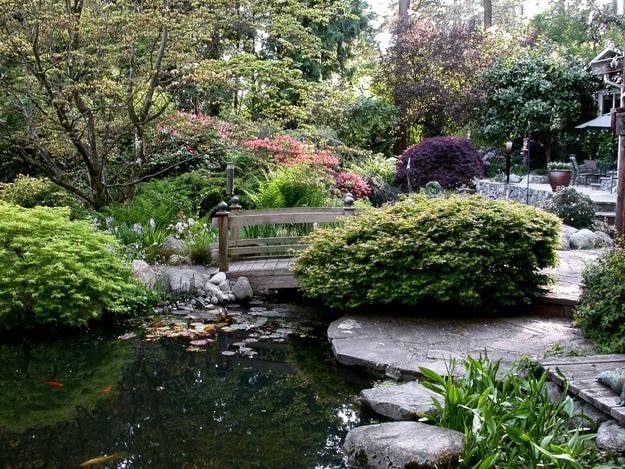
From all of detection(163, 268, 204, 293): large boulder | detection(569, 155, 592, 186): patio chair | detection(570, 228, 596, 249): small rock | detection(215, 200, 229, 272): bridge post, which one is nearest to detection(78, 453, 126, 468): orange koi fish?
detection(163, 268, 204, 293): large boulder

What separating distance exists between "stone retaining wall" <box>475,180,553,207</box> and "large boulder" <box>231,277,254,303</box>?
730 centimetres

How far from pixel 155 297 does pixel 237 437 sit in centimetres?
343

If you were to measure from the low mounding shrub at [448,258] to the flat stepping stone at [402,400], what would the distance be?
1733 millimetres

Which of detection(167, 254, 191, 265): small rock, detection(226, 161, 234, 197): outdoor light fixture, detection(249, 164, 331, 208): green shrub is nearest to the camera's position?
detection(167, 254, 191, 265): small rock

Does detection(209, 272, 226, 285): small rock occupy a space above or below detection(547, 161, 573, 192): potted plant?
below

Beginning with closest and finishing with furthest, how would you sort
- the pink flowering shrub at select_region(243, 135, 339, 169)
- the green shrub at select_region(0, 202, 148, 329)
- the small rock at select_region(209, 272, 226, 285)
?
the green shrub at select_region(0, 202, 148, 329)
the small rock at select_region(209, 272, 226, 285)
the pink flowering shrub at select_region(243, 135, 339, 169)

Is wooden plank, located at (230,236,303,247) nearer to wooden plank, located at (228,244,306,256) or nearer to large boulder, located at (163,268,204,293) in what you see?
wooden plank, located at (228,244,306,256)

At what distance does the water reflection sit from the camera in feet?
13.3

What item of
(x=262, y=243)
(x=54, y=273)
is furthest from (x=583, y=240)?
(x=54, y=273)

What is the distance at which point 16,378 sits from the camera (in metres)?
5.39

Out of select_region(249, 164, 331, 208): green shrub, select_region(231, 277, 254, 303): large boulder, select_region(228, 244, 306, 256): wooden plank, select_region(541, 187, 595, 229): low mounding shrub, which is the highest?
select_region(249, 164, 331, 208): green shrub

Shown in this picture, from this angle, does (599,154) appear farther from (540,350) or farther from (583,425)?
(583,425)

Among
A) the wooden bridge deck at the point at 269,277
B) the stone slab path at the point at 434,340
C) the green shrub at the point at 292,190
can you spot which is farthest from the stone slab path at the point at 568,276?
the green shrub at the point at 292,190

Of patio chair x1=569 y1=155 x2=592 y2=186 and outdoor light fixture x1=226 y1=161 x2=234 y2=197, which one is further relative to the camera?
patio chair x1=569 y1=155 x2=592 y2=186
